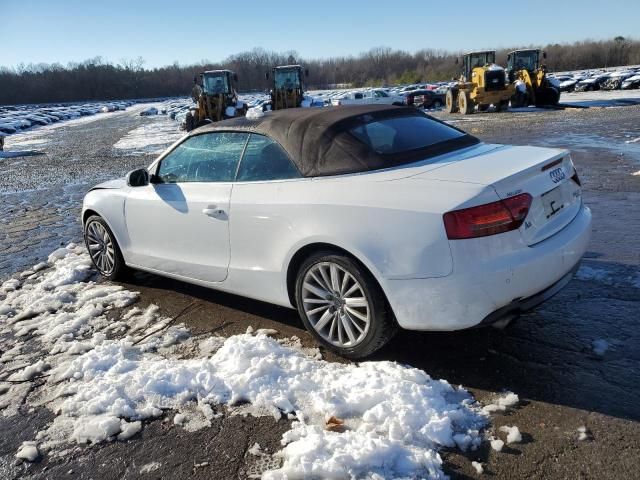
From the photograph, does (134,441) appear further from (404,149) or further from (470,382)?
(404,149)

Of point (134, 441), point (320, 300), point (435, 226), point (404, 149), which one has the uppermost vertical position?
point (404, 149)

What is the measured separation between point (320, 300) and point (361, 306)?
1.02ft

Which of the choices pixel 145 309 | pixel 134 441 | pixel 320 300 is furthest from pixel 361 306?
pixel 145 309

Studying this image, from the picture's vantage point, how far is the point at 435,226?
2816 mm

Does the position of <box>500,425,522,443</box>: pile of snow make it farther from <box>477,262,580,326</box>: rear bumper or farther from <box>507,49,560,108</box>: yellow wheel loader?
<box>507,49,560,108</box>: yellow wheel loader

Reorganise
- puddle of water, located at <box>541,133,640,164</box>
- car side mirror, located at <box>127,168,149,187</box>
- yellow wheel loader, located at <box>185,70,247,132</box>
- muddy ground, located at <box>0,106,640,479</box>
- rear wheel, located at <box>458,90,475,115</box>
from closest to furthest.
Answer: muddy ground, located at <box>0,106,640,479</box>, car side mirror, located at <box>127,168,149,187</box>, puddle of water, located at <box>541,133,640,164</box>, yellow wheel loader, located at <box>185,70,247,132</box>, rear wheel, located at <box>458,90,475,115</box>

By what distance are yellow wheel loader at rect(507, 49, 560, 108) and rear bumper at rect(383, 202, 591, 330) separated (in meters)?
25.4

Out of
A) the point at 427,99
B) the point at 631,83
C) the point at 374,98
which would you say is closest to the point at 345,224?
the point at 374,98

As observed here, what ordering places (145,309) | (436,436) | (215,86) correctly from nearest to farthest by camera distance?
(436,436)
(145,309)
(215,86)

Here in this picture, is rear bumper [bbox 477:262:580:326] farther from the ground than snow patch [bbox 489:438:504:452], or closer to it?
farther from the ground

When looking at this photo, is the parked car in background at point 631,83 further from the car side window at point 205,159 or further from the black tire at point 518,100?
the car side window at point 205,159

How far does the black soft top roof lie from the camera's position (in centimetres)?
341

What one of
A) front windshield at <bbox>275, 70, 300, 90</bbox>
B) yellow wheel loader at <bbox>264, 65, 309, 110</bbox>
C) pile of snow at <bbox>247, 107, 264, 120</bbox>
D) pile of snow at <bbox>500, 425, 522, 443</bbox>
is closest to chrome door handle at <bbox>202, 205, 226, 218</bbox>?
pile of snow at <bbox>247, 107, 264, 120</bbox>

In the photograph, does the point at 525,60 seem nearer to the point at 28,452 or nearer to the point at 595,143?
the point at 595,143
